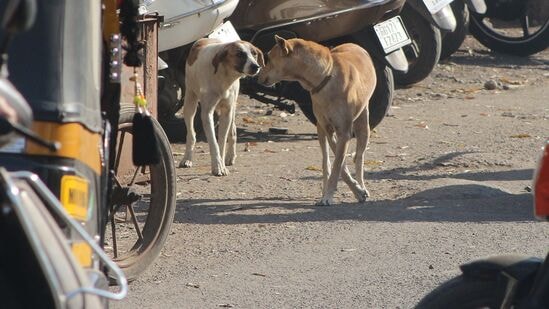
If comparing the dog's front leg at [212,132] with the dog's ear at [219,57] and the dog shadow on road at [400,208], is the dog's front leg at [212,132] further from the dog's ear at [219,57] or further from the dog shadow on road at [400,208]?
the dog shadow on road at [400,208]

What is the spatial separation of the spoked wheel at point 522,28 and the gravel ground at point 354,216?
3813 mm

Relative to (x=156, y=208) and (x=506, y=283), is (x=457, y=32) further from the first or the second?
(x=506, y=283)

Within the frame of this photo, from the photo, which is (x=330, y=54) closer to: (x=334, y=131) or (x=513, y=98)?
(x=334, y=131)

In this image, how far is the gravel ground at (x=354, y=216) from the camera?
6141 millimetres

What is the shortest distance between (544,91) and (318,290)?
8.64 metres

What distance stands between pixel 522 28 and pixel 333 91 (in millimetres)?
9163

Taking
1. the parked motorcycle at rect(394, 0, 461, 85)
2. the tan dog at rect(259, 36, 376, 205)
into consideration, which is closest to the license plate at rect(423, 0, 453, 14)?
the parked motorcycle at rect(394, 0, 461, 85)

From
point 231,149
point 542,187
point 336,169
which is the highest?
point 542,187

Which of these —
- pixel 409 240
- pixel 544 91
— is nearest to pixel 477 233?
pixel 409 240

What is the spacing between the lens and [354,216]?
7902mm

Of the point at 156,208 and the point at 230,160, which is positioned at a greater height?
the point at 156,208

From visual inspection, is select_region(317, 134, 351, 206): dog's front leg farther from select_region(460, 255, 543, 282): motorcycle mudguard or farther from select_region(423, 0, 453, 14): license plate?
select_region(460, 255, 543, 282): motorcycle mudguard

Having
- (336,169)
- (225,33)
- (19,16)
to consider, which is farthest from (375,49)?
(19,16)

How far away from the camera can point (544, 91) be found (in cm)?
1408
